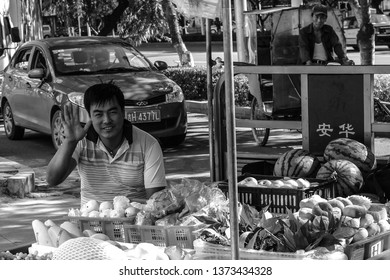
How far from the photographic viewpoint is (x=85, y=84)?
13258 mm

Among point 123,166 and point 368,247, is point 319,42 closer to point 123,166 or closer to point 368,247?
point 123,166

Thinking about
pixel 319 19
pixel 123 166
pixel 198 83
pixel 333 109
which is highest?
pixel 319 19

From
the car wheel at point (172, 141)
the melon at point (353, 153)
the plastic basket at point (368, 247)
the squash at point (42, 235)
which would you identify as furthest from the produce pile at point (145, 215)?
the car wheel at point (172, 141)

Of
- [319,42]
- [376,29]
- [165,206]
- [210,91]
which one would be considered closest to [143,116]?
[319,42]

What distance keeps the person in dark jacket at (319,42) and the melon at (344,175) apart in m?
5.76

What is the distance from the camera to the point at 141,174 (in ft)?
20.1

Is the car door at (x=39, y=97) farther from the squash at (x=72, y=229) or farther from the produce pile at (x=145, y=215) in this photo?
the squash at (x=72, y=229)

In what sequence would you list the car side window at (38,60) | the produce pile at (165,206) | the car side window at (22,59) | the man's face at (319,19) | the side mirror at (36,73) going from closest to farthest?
the produce pile at (165,206), the man's face at (319,19), the side mirror at (36,73), the car side window at (38,60), the car side window at (22,59)

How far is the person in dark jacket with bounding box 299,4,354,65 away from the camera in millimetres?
12526

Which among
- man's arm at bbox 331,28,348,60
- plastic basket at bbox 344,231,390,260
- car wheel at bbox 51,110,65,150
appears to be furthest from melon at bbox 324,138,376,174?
car wheel at bbox 51,110,65,150

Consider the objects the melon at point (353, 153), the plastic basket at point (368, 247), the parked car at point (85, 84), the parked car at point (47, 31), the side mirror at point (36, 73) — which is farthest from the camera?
the parked car at point (47, 31)

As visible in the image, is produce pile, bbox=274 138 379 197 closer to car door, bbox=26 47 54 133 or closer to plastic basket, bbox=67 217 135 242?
plastic basket, bbox=67 217 135 242

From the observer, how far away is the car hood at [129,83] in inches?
519

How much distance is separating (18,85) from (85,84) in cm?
227
